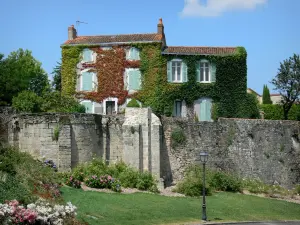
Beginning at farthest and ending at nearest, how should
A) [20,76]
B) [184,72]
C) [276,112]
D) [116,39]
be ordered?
1. [276,112]
2. [20,76]
3. [116,39]
4. [184,72]

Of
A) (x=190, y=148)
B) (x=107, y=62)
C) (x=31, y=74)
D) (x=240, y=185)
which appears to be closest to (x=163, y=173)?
(x=190, y=148)

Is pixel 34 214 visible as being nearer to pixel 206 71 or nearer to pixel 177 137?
pixel 177 137

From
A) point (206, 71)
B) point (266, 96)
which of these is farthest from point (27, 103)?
point (266, 96)

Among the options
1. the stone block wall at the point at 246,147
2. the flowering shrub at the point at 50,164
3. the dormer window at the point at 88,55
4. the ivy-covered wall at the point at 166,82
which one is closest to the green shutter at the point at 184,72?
the ivy-covered wall at the point at 166,82

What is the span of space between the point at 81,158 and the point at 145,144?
12.5ft

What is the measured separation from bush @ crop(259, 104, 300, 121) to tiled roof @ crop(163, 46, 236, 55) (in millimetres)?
9110

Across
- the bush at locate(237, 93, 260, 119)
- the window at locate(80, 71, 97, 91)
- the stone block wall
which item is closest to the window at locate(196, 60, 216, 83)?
the bush at locate(237, 93, 260, 119)

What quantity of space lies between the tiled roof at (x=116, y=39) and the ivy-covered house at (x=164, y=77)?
8 cm

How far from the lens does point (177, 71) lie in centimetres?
4225

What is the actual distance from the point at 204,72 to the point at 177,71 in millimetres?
2146

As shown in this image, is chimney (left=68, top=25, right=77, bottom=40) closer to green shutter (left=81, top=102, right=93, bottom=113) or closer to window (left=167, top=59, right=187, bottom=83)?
green shutter (left=81, top=102, right=93, bottom=113)

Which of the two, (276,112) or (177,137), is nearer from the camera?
(177,137)

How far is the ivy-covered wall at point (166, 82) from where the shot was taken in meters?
41.9

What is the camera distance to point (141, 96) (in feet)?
138
